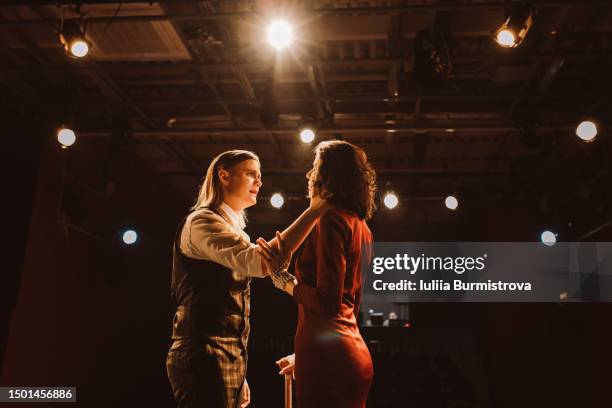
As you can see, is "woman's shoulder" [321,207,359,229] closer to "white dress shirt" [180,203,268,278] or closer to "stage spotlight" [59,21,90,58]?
"white dress shirt" [180,203,268,278]

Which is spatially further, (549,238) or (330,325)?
(549,238)

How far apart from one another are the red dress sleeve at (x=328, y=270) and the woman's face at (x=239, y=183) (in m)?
0.39

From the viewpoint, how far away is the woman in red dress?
154cm

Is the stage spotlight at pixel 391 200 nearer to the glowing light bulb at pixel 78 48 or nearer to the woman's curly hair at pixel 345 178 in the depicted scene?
the glowing light bulb at pixel 78 48

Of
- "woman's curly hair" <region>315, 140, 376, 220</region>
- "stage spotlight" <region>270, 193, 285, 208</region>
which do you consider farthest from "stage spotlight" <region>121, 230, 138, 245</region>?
"woman's curly hair" <region>315, 140, 376, 220</region>

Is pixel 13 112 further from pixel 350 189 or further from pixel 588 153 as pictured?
pixel 588 153

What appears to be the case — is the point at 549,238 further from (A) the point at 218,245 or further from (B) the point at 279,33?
(A) the point at 218,245

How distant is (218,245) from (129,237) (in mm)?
6608

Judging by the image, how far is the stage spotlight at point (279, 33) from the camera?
14.3 ft

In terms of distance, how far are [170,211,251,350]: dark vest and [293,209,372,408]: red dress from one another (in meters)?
0.22

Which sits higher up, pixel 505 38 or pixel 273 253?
pixel 505 38

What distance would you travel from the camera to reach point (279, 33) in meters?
4.38

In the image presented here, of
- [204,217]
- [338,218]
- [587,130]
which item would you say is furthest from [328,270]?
[587,130]

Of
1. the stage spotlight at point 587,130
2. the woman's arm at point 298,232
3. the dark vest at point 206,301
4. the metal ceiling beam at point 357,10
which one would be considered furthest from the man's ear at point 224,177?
the stage spotlight at point 587,130
